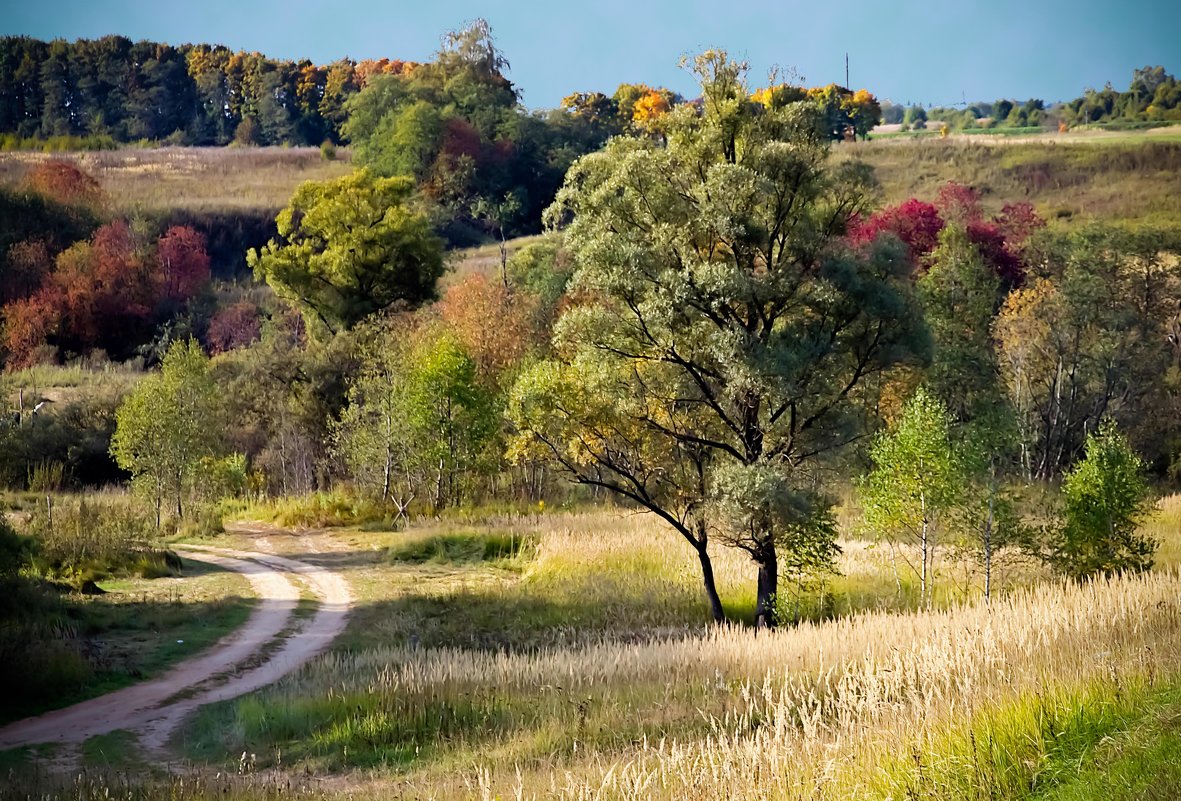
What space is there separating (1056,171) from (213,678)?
89.8m

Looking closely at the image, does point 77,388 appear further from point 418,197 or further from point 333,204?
point 418,197

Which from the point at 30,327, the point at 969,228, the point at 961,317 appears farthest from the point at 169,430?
the point at 969,228

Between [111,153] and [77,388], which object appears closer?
[77,388]

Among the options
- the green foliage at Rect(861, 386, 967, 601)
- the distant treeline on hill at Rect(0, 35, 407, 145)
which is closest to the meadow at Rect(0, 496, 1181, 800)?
the green foliage at Rect(861, 386, 967, 601)

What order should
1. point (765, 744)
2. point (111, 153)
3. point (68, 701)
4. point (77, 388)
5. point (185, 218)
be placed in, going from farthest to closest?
point (111, 153) → point (185, 218) → point (77, 388) → point (68, 701) → point (765, 744)

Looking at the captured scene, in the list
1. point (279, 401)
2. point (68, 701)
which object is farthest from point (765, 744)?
point (279, 401)

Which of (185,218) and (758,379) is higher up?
(185,218)

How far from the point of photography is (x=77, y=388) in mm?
51938

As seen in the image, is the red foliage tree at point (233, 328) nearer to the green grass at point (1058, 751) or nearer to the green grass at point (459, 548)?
the green grass at point (459, 548)

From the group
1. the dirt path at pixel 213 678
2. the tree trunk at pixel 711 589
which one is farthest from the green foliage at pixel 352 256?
the tree trunk at pixel 711 589

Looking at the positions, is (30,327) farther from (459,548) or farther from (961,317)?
(961,317)

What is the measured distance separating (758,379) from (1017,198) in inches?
2892

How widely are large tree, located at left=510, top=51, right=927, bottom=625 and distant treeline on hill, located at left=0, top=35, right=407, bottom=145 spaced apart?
99.8 meters

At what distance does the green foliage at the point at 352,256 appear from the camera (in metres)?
52.1
